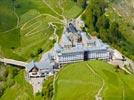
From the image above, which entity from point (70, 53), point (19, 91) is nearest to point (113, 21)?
point (70, 53)

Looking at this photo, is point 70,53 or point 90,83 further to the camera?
point 70,53

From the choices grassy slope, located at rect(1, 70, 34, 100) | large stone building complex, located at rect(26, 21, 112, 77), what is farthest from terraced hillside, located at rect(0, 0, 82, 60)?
grassy slope, located at rect(1, 70, 34, 100)

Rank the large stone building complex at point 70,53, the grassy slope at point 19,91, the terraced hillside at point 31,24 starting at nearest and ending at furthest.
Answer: the grassy slope at point 19,91, the large stone building complex at point 70,53, the terraced hillside at point 31,24

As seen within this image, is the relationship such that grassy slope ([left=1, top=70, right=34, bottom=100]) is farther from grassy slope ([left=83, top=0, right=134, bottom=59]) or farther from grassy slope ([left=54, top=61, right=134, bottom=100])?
grassy slope ([left=83, top=0, right=134, bottom=59])

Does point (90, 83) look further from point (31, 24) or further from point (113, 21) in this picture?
point (113, 21)

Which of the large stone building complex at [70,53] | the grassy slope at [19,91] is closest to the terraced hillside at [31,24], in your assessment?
the large stone building complex at [70,53]

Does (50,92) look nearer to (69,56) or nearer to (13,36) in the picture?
(69,56)

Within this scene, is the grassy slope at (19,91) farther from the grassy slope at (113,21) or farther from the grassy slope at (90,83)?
the grassy slope at (113,21)
